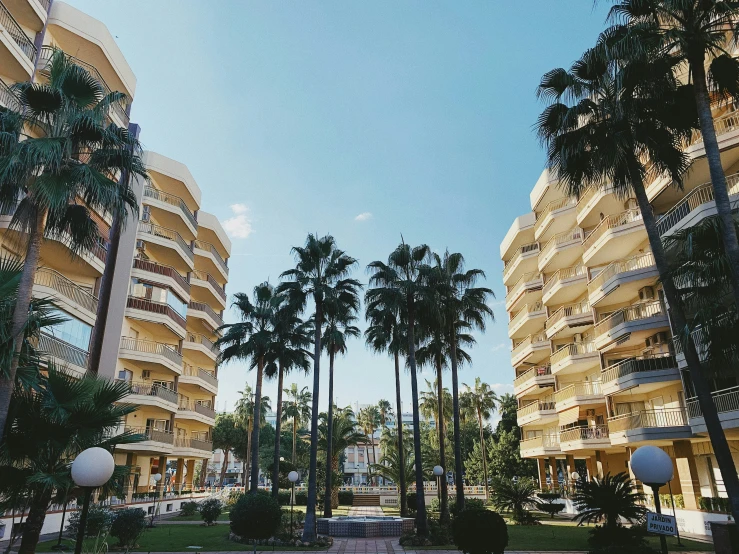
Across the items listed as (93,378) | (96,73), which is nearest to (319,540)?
(93,378)

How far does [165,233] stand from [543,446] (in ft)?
109

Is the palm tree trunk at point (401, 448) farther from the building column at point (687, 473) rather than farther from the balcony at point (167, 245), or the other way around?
the balcony at point (167, 245)

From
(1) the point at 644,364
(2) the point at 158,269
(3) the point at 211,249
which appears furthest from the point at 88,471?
(3) the point at 211,249

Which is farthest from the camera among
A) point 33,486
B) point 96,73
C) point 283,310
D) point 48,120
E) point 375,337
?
point 375,337

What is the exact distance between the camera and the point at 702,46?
13531 millimetres

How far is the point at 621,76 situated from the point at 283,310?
747 inches

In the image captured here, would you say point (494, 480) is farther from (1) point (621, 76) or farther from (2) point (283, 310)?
(1) point (621, 76)

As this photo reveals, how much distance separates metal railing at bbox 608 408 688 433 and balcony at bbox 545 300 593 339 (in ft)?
32.0

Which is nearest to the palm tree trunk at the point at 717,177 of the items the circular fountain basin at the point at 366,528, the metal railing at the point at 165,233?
the circular fountain basin at the point at 366,528

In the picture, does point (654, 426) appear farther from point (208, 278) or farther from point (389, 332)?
point (208, 278)

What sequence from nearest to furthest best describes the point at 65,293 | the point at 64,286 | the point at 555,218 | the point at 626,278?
the point at 65,293
the point at 64,286
the point at 626,278
the point at 555,218

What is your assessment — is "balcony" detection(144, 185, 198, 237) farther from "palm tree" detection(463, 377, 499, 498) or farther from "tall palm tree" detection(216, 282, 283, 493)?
"palm tree" detection(463, 377, 499, 498)

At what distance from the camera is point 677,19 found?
1381 centimetres

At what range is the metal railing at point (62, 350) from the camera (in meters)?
22.8
